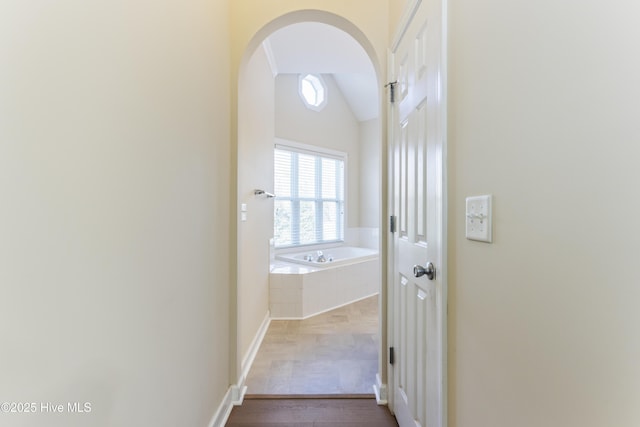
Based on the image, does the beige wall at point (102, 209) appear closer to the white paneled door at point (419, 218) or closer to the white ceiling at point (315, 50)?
the white paneled door at point (419, 218)

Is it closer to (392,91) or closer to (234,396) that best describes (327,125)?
(392,91)

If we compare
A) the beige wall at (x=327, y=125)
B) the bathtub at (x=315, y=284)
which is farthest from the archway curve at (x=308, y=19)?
the beige wall at (x=327, y=125)

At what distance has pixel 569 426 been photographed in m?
0.51

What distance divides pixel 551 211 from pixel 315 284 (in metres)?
2.88

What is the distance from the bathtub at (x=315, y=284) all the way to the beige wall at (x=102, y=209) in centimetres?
183

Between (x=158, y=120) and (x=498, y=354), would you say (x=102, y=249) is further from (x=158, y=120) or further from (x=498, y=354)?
(x=498, y=354)

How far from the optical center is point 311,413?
1632 mm

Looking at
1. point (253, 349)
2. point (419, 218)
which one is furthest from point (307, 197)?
point (419, 218)

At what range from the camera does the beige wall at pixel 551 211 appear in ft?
1.40

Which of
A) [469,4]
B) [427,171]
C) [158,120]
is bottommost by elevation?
[427,171]

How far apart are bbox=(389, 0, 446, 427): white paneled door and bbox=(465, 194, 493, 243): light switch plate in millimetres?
139

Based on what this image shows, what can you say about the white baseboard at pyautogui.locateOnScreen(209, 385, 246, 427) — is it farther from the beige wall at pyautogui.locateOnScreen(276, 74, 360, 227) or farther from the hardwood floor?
the beige wall at pyautogui.locateOnScreen(276, 74, 360, 227)

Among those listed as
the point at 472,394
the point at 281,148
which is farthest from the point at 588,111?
the point at 281,148

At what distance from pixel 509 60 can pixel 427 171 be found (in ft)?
1.66
